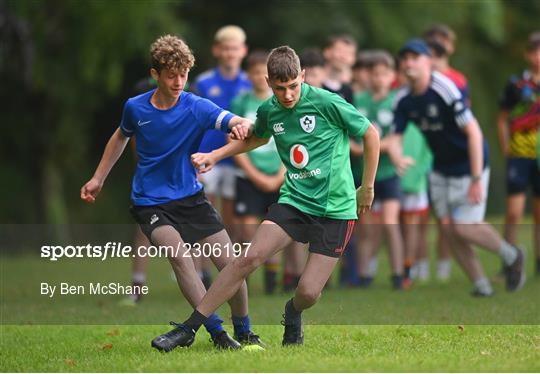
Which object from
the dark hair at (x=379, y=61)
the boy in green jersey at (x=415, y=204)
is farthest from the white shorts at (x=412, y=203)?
the dark hair at (x=379, y=61)

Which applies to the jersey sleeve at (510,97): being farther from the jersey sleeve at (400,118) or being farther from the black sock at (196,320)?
the black sock at (196,320)

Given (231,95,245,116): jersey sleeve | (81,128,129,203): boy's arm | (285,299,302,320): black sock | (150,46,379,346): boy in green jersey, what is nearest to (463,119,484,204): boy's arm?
(231,95,245,116): jersey sleeve

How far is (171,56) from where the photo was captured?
7.66 meters

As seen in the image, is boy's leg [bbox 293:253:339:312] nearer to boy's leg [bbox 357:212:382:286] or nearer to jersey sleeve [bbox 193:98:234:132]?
jersey sleeve [bbox 193:98:234:132]

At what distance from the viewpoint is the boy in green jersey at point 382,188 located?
12.3m

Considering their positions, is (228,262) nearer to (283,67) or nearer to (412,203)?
(283,67)

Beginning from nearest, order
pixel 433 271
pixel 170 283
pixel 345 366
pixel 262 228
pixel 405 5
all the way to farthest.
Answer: pixel 345 366 → pixel 262 228 → pixel 170 283 → pixel 433 271 → pixel 405 5

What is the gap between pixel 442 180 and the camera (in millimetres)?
11547

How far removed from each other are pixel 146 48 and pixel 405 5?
190 inches

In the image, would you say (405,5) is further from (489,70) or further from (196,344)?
(196,344)

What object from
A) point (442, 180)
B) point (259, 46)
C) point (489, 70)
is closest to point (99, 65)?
point (259, 46)

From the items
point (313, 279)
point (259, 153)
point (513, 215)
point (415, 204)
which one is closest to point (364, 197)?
point (313, 279)

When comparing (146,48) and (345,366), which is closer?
(345,366)

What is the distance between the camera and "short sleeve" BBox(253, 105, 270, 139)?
25.2 feet
